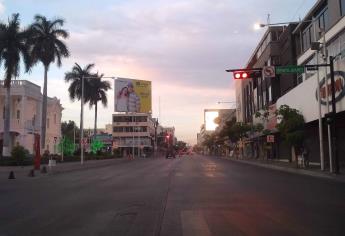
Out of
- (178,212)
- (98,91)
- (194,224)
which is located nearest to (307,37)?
(178,212)

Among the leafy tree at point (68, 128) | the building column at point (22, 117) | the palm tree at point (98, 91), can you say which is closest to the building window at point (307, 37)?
the building column at point (22, 117)

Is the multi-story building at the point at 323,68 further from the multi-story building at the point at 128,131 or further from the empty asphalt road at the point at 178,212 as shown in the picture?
the multi-story building at the point at 128,131

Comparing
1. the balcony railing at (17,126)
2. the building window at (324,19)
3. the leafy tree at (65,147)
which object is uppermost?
the building window at (324,19)

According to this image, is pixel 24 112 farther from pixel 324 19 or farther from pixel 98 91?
pixel 324 19

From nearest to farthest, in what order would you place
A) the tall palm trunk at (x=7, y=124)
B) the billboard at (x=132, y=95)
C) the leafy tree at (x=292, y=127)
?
the leafy tree at (x=292, y=127) < the tall palm trunk at (x=7, y=124) < the billboard at (x=132, y=95)

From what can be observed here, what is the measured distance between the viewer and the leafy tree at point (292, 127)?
136ft

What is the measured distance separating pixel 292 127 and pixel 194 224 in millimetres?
32475

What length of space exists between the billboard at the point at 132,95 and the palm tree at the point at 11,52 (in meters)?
28.5

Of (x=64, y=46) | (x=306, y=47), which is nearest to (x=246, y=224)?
(x=306, y=47)

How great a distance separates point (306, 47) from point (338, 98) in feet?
51.3

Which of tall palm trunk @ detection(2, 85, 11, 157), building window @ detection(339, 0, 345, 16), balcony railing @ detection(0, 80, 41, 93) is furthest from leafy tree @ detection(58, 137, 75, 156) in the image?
building window @ detection(339, 0, 345, 16)

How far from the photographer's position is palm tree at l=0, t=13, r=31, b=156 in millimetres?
55781

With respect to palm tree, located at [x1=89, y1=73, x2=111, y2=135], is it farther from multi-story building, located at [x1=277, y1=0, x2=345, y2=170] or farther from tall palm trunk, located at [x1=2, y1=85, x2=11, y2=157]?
multi-story building, located at [x1=277, y1=0, x2=345, y2=170]

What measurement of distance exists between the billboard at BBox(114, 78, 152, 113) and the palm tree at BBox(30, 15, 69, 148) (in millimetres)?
19781
